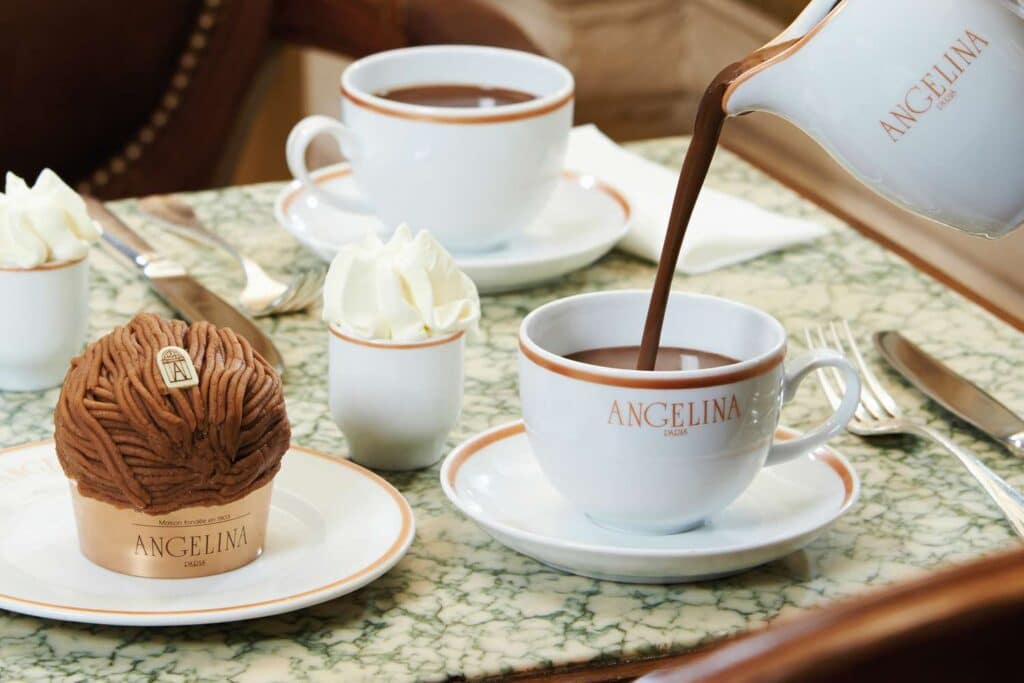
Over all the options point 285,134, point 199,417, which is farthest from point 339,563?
point 285,134

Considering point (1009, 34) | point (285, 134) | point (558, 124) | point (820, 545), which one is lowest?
point (285, 134)

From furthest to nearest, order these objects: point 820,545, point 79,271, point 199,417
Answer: point 79,271 < point 820,545 < point 199,417

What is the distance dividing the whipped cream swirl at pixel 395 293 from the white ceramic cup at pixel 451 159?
282mm

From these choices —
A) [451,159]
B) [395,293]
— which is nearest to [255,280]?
[451,159]

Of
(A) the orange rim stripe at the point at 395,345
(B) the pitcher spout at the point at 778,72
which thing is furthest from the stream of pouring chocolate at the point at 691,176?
(A) the orange rim stripe at the point at 395,345

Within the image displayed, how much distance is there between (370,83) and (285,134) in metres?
1.86

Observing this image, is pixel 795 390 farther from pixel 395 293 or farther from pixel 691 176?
pixel 395 293

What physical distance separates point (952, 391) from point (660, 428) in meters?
0.35

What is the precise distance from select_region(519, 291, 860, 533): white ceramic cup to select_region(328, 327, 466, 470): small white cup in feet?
0.33

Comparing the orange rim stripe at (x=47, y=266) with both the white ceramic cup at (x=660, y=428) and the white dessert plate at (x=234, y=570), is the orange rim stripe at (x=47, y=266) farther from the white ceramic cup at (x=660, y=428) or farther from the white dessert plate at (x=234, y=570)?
the white ceramic cup at (x=660, y=428)

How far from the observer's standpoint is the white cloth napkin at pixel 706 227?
1.34m

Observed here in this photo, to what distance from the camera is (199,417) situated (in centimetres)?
77

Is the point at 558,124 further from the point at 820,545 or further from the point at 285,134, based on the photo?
the point at 285,134

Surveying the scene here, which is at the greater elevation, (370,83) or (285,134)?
(370,83)
